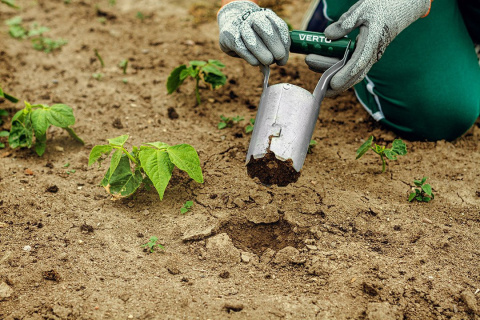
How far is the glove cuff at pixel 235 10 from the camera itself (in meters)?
2.12

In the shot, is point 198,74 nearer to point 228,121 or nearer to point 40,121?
point 228,121

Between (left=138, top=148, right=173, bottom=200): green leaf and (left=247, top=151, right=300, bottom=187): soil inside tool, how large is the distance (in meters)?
0.35

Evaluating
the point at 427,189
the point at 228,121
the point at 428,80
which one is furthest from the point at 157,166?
the point at 428,80

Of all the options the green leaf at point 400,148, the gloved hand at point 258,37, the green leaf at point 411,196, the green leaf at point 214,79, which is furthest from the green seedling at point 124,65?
the green leaf at point 411,196

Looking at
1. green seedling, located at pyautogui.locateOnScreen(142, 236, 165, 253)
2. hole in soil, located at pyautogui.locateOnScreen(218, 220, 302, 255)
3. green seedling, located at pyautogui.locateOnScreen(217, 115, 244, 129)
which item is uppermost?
green seedling, located at pyautogui.locateOnScreen(217, 115, 244, 129)

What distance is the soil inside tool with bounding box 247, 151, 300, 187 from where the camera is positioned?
1.68m

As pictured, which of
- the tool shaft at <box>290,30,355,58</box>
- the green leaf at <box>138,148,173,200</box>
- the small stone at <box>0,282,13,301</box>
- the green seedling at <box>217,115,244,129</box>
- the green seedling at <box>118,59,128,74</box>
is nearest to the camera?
the small stone at <box>0,282,13,301</box>

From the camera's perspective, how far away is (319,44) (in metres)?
1.90

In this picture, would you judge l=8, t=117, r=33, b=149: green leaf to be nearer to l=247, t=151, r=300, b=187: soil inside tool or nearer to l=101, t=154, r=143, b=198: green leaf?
l=101, t=154, r=143, b=198: green leaf

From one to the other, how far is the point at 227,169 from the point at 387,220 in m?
0.79

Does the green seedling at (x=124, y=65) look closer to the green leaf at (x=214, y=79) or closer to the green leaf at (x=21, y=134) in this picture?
the green leaf at (x=214, y=79)

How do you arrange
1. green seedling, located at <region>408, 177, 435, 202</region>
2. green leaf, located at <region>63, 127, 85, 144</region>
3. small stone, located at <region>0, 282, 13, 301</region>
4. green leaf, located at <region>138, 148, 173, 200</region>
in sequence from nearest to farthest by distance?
small stone, located at <region>0, 282, 13, 301</region>
green leaf, located at <region>138, 148, 173, 200</region>
green seedling, located at <region>408, 177, 435, 202</region>
green leaf, located at <region>63, 127, 85, 144</region>

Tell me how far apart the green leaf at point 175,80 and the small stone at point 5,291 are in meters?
1.39

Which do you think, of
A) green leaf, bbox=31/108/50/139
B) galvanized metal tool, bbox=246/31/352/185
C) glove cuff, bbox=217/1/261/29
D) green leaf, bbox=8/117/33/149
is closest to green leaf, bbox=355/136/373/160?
galvanized metal tool, bbox=246/31/352/185
